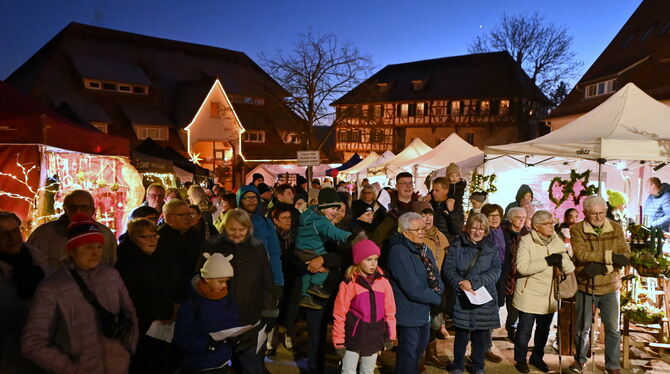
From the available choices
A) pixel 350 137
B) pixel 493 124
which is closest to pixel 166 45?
pixel 350 137

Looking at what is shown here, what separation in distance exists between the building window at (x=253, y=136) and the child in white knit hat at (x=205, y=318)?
32.8m

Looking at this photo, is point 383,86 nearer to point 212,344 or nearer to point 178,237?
point 178,237

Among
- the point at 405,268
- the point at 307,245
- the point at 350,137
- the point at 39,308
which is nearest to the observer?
the point at 39,308

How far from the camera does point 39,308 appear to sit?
2.75 metres

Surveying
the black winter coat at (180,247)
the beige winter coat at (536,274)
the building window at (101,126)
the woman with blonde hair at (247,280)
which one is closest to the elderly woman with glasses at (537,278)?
the beige winter coat at (536,274)

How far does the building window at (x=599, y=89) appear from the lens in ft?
80.8

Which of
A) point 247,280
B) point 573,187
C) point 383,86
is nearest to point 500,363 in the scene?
point 247,280

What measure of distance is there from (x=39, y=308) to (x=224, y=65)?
1573 inches

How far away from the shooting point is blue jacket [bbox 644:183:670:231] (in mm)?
8758

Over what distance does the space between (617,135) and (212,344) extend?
7.44 metres

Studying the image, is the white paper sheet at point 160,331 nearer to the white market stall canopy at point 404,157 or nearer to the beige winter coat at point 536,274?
the beige winter coat at point 536,274

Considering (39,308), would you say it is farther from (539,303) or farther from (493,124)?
(493,124)

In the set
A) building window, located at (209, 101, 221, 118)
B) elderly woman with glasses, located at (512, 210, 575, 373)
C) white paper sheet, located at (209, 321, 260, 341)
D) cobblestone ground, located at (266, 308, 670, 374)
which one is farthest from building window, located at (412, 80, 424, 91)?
white paper sheet, located at (209, 321, 260, 341)

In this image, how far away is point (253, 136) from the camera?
3625 cm
